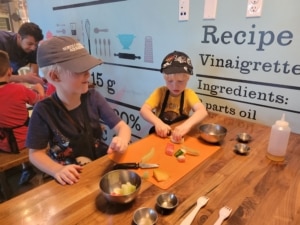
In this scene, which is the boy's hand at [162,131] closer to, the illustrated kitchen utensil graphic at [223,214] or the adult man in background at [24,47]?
the illustrated kitchen utensil graphic at [223,214]

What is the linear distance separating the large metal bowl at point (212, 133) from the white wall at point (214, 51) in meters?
0.44

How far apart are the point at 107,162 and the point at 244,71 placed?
95cm

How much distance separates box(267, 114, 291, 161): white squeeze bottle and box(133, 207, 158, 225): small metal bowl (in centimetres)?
52

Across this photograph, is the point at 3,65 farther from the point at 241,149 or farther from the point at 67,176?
the point at 241,149

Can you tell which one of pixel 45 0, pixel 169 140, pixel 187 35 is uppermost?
pixel 45 0

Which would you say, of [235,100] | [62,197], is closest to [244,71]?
[235,100]

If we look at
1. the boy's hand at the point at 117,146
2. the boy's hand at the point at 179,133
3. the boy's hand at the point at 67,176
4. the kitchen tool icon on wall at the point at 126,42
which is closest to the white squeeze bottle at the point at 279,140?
the boy's hand at the point at 179,133

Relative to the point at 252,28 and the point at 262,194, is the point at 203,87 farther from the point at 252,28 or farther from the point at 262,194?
the point at 262,194

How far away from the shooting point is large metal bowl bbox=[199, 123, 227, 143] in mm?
929

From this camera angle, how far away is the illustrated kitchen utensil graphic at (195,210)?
21.4 inches

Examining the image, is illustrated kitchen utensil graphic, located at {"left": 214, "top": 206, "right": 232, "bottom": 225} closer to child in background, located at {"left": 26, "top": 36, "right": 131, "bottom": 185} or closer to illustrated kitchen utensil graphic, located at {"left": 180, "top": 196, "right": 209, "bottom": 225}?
illustrated kitchen utensil graphic, located at {"left": 180, "top": 196, "right": 209, "bottom": 225}

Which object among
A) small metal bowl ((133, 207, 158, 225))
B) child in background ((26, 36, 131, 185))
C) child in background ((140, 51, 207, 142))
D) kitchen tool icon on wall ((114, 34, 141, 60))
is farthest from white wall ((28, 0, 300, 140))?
small metal bowl ((133, 207, 158, 225))

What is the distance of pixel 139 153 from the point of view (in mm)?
869

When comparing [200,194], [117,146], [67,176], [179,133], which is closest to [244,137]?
[179,133]
